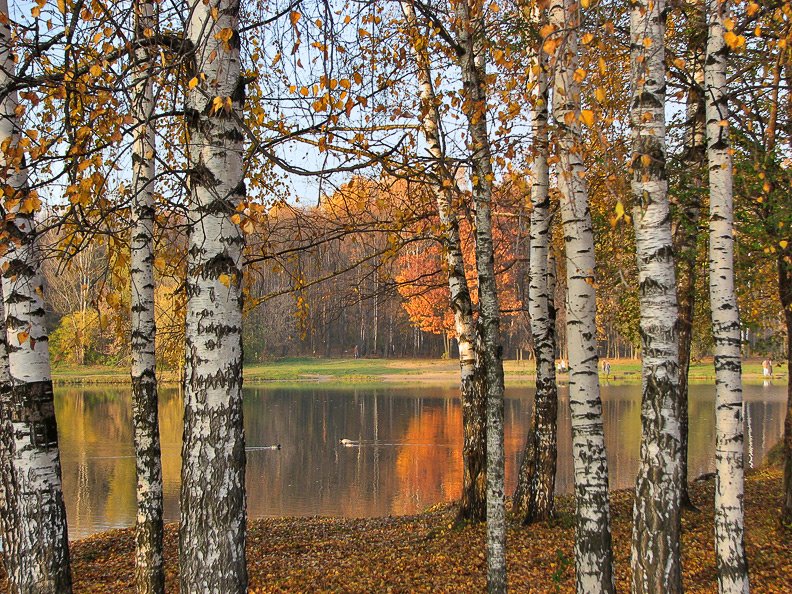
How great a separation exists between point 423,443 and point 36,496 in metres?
18.8

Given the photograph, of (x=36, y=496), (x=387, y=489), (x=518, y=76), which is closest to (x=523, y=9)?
(x=518, y=76)

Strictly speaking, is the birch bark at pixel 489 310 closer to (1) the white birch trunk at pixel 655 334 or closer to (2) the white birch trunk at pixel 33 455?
(1) the white birch trunk at pixel 655 334

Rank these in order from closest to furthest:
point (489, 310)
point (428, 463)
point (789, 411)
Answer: point (489, 310) < point (789, 411) < point (428, 463)

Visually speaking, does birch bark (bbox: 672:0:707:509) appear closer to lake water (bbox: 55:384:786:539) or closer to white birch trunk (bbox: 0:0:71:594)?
lake water (bbox: 55:384:786:539)

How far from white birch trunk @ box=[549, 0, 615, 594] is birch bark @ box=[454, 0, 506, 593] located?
794 mm

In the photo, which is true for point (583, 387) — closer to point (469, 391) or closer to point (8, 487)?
point (469, 391)

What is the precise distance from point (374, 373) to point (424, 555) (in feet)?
139

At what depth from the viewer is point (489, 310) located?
681cm

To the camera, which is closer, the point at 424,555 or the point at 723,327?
the point at 723,327

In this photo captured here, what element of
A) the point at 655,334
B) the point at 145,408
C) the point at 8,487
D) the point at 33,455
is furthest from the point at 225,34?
the point at 8,487

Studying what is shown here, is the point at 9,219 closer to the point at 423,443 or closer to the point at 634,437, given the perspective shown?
the point at 423,443

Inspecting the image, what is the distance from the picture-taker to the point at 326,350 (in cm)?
6525

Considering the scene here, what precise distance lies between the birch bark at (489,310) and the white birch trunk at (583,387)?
79 centimetres

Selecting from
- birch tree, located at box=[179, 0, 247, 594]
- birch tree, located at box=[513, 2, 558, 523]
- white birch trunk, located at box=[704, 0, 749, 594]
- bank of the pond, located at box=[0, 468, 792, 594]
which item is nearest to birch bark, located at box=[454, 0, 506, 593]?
bank of the pond, located at box=[0, 468, 792, 594]
